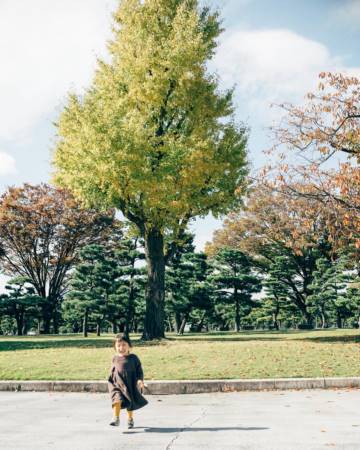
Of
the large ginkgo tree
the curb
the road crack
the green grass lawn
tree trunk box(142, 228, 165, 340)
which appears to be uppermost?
the large ginkgo tree

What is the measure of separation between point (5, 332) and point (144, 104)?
4767cm

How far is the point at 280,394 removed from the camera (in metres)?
8.30

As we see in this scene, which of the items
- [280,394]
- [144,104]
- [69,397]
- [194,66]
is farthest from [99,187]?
[280,394]

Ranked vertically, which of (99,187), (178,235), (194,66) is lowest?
(178,235)

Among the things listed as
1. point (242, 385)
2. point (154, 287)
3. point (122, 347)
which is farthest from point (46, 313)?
point (122, 347)

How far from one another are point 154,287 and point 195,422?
1200cm

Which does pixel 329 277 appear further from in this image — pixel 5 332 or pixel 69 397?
pixel 5 332

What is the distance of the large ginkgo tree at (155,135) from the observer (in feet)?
54.1

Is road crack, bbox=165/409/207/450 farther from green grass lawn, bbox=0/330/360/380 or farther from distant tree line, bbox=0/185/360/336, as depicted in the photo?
distant tree line, bbox=0/185/360/336

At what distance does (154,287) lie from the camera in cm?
1809

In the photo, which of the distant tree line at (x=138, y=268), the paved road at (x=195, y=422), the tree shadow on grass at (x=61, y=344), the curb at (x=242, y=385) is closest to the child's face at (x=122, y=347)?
the paved road at (x=195, y=422)

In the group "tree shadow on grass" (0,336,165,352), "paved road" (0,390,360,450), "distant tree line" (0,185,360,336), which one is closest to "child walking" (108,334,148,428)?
"paved road" (0,390,360,450)

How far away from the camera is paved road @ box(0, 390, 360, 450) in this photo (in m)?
4.99

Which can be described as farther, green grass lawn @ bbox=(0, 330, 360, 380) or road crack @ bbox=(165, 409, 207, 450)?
green grass lawn @ bbox=(0, 330, 360, 380)
